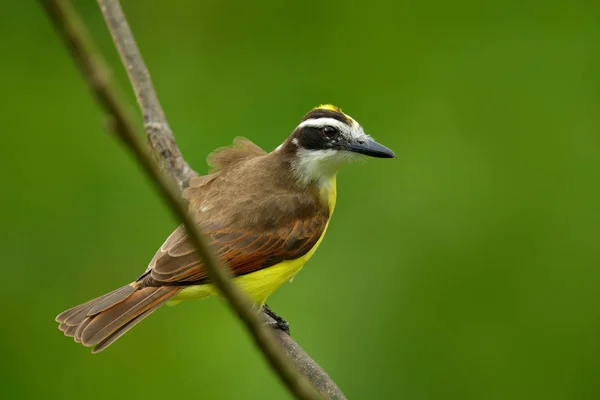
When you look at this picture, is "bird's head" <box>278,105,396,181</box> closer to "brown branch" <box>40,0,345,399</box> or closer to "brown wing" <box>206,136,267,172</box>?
"brown wing" <box>206,136,267,172</box>

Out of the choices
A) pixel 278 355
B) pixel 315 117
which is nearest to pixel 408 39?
pixel 315 117

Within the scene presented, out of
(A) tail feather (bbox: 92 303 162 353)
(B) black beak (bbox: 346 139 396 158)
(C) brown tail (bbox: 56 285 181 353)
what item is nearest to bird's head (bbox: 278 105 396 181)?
(B) black beak (bbox: 346 139 396 158)

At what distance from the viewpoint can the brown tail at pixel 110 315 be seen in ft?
11.1

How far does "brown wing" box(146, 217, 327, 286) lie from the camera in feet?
11.7

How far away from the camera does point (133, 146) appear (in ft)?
3.57

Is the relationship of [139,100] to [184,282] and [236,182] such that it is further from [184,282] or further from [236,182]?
[184,282]

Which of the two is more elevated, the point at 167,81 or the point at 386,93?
the point at 167,81

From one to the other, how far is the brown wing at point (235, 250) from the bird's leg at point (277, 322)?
0.31m

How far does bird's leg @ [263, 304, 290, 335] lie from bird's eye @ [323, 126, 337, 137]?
0.93 meters

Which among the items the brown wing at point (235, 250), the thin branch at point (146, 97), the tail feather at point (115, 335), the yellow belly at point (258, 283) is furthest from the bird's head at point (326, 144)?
the tail feather at point (115, 335)

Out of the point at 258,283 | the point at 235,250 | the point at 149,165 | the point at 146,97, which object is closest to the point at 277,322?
the point at 258,283

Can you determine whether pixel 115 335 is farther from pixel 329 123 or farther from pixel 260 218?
pixel 329 123

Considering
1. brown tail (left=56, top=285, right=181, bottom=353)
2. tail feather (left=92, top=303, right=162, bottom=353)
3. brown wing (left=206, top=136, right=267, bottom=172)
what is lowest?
tail feather (left=92, top=303, right=162, bottom=353)

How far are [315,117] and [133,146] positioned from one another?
292 centimetres
